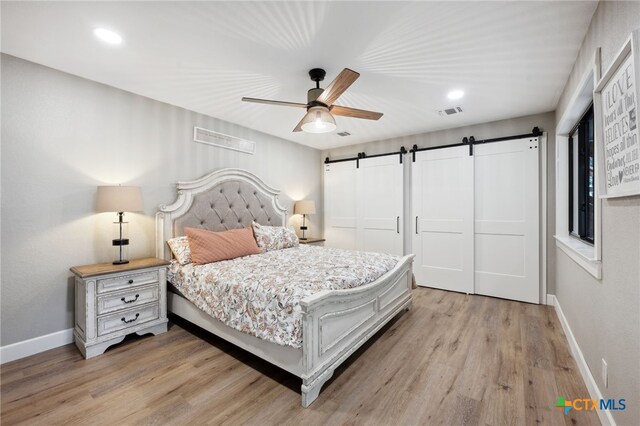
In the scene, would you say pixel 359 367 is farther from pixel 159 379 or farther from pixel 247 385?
pixel 159 379

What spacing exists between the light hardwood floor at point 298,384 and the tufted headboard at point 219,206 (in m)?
1.18

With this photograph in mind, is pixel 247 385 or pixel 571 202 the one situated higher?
pixel 571 202

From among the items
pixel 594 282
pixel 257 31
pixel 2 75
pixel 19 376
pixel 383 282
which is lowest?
pixel 19 376

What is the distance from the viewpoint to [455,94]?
2.95 m

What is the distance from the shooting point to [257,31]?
1.91 meters

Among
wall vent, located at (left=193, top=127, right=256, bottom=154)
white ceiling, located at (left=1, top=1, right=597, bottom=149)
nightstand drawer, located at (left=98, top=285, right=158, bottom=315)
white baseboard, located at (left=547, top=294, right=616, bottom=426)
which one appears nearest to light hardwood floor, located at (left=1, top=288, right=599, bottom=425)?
white baseboard, located at (left=547, top=294, right=616, bottom=426)

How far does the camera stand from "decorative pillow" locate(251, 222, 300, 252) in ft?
11.7

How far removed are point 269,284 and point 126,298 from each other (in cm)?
144

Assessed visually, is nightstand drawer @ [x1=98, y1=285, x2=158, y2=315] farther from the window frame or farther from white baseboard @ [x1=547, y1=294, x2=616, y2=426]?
the window frame

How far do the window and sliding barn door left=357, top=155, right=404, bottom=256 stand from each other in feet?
6.79

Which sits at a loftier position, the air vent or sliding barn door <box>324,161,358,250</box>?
the air vent

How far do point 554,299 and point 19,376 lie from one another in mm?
5240

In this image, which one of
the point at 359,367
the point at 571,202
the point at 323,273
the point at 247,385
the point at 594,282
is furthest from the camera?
the point at 571,202

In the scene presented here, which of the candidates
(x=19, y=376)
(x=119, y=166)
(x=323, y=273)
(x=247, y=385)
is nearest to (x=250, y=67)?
(x=119, y=166)
